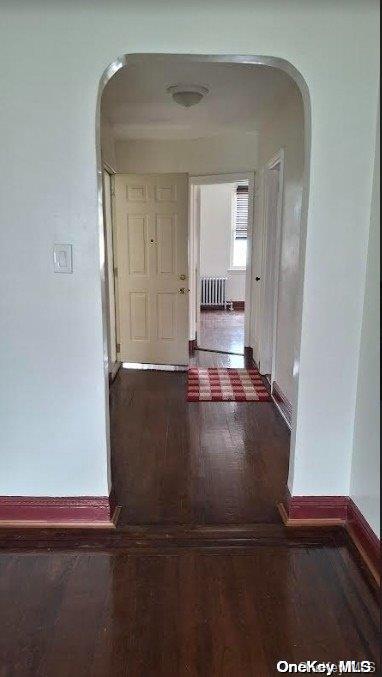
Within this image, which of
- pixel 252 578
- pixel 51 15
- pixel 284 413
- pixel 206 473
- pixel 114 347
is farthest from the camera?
pixel 114 347

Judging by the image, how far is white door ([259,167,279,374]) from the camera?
4184 millimetres

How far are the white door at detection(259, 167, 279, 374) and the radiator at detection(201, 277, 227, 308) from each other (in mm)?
3812

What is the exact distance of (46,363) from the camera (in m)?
2.07

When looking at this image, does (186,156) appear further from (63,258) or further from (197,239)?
(63,258)

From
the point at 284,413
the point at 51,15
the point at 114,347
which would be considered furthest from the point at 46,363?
the point at 114,347

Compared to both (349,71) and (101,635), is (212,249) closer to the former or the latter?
(349,71)

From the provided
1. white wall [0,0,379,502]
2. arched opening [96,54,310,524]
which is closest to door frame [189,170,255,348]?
arched opening [96,54,310,524]

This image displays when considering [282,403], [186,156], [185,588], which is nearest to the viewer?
[185,588]

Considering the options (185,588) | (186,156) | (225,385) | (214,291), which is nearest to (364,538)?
(185,588)

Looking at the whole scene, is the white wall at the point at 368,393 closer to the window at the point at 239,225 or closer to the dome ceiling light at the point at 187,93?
the dome ceiling light at the point at 187,93

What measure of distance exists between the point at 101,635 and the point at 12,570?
0.54m

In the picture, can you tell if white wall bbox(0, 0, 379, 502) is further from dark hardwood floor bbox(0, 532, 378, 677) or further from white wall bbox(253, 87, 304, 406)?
white wall bbox(253, 87, 304, 406)

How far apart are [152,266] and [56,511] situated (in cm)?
301

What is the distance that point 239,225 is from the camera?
8133 millimetres
